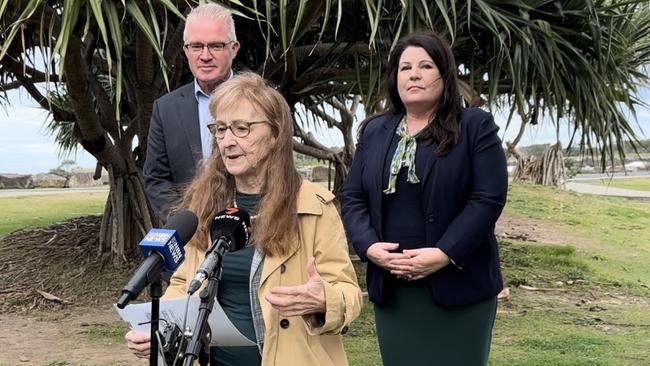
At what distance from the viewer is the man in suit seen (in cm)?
288

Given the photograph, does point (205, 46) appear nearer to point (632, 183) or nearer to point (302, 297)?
point (302, 297)

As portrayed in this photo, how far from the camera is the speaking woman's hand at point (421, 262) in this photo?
108 inches

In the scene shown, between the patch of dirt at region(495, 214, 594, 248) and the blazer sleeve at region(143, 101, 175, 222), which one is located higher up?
the blazer sleeve at region(143, 101, 175, 222)

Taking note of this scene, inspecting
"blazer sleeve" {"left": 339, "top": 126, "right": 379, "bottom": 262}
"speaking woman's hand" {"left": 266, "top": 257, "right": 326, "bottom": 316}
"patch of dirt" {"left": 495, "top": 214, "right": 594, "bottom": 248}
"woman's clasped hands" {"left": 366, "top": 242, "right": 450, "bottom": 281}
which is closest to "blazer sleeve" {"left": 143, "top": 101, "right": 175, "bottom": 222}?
"blazer sleeve" {"left": 339, "top": 126, "right": 379, "bottom": 262}

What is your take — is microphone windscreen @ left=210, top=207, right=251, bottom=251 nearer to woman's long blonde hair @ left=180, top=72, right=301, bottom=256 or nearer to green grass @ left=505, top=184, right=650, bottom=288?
woman's long blonde hair @ left=180, top=72, right=301, bottom=256

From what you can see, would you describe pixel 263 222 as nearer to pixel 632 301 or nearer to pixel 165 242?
pixel 165 242

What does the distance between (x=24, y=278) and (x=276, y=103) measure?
6792 millimetres

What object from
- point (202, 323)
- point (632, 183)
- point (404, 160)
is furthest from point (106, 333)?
point (632, 183)

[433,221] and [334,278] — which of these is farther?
[433,221]

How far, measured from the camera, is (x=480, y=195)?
281cm

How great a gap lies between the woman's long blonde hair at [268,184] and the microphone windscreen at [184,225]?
0.37 metres

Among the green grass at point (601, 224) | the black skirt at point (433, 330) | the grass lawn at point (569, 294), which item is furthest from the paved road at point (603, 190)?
the black skirt at point (433, 330)

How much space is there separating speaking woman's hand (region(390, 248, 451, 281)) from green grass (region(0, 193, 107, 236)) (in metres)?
11.2

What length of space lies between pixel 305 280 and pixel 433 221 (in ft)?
2.80
